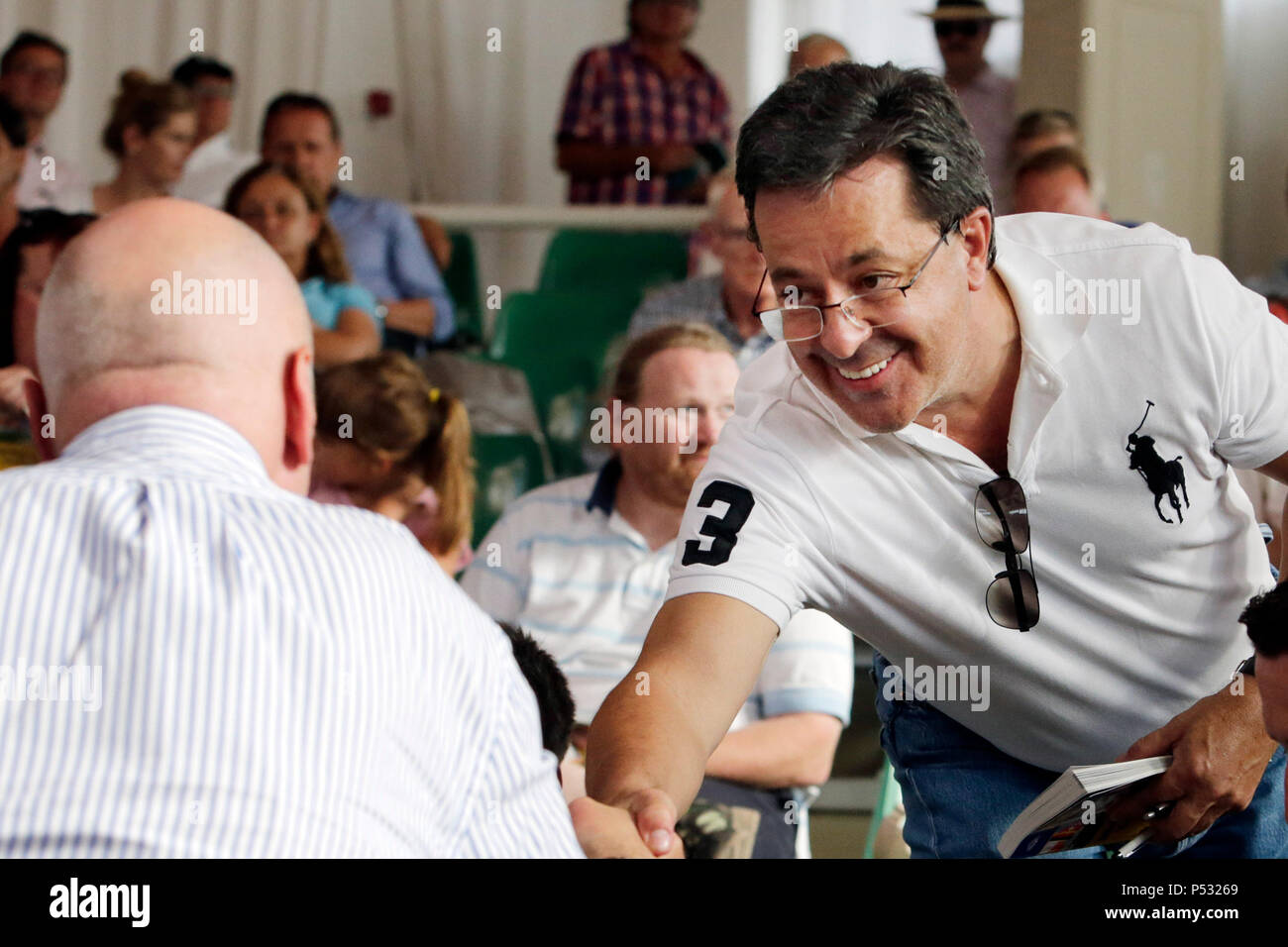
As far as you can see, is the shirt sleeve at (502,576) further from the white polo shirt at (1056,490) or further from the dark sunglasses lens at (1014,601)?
the dark sunglasses lens at (1014,601)

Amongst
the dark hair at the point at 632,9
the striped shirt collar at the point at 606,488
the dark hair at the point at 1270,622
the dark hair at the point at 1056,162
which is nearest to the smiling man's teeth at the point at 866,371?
the dark hair at the point at 1270,622

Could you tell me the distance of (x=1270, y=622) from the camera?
147 cm

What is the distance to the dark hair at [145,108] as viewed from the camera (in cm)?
477

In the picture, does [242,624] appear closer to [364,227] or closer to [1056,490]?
[1056,490]

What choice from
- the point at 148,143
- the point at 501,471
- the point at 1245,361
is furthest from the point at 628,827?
the point at 148,143

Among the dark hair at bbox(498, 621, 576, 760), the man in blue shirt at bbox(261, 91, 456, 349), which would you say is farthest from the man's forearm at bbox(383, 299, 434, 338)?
the dark hair at bbox(498, 621, 576, 760)

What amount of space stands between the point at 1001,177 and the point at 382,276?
→ 6.70ft

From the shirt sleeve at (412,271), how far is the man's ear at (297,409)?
3.52 meters

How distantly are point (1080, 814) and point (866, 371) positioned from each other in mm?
Answer: 526

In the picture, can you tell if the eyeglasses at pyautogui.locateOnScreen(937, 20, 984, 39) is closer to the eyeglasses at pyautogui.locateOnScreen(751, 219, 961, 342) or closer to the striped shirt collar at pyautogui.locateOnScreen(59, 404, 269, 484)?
the eyeglasses at pyautogui.locateOnScreen(751, 219, 961, 342)

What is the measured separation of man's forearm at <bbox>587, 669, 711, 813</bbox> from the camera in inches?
58.2
